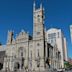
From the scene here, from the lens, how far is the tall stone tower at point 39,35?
68312 mm

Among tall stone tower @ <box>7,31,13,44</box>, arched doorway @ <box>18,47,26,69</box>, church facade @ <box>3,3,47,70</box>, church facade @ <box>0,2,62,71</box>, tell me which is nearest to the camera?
church facade @ <box>0,2,62,71</box>

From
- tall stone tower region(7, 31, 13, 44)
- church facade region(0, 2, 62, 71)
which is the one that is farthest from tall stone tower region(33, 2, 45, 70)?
tall stone tower region(7, 31, 13, 44)

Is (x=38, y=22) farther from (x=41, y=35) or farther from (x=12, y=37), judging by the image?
(x=12, y=37)

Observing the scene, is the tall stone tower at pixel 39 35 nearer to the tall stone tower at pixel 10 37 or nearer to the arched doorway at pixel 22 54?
the arched doorway at pixel 22 54

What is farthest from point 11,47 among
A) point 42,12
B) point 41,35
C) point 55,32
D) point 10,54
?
point 55,32

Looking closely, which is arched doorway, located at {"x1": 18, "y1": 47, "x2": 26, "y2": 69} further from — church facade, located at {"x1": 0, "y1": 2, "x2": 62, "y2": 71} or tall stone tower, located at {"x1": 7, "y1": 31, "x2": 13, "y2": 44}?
tall stone tower, located at {"x1": 7, "y1": 31, "x2": 13, "y2": 44}

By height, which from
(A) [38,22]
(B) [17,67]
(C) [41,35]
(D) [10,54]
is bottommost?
(B) [17,67]

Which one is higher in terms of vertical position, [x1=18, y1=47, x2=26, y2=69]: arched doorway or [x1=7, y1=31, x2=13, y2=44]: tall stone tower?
[x1=7, y1=31, x2=13, y2=44]: tall stone tower

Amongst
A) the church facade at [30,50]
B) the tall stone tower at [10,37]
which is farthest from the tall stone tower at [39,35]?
the tall stone tower at [10,37]

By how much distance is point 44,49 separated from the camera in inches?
2768

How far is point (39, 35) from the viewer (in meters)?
72.7

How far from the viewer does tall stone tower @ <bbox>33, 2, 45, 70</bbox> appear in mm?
68312

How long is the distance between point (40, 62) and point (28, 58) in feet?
20.8

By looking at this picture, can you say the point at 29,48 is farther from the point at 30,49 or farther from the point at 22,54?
the point at 22,54
